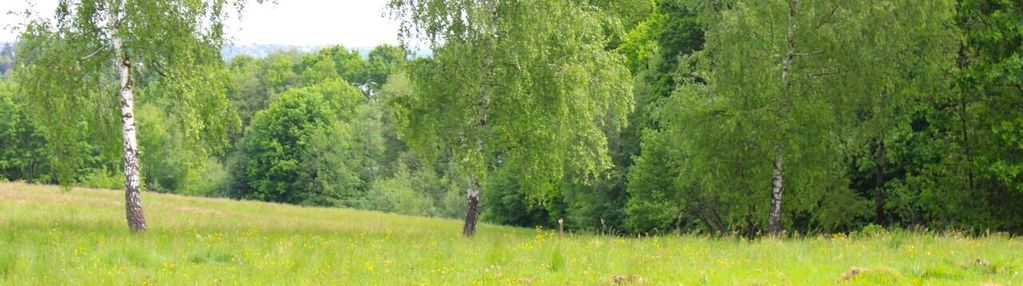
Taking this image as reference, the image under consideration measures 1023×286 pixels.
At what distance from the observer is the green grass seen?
10789 millimetres

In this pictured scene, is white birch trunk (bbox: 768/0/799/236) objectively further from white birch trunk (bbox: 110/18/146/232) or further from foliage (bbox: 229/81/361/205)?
foliage (bbox: 229/81/361/205)

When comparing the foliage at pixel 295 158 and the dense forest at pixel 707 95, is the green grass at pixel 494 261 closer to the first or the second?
the dense forest at pixel 707 95

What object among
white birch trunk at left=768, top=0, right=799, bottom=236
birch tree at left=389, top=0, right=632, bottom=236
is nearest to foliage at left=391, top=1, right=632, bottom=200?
birch tree at left=389, top=0, right=632, bottom=236

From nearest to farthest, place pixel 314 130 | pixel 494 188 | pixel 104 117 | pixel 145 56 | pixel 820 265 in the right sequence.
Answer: pixel 820 265, pixel 145 56, pixel 104 117, pixel 494 188, pixel 314 130

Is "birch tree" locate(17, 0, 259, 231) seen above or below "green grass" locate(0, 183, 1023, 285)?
above

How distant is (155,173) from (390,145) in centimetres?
2352

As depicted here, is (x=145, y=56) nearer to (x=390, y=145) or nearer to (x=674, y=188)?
(x=674, y=188)

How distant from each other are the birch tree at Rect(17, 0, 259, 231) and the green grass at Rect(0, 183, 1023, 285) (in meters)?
2.57

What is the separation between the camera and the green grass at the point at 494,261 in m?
10.8

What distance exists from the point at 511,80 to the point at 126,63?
8469 millimetres

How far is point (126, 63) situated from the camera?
60.2 ft

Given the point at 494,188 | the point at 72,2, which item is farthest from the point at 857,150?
the point at 494,188

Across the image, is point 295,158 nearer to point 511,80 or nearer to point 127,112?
point 511,80

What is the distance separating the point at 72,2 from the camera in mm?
18484
